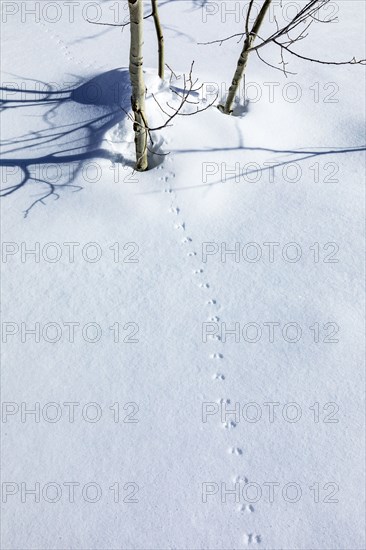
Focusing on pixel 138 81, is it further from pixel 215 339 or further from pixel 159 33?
pixel 215 339

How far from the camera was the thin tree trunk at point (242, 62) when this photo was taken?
13.7 ft

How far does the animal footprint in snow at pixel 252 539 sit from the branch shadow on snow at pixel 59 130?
3033 mm

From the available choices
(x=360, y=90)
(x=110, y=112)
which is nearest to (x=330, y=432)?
(x=110, y=112)

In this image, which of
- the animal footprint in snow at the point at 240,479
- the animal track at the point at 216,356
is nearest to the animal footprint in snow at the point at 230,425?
the animal footprint in snow at the point at 240,479

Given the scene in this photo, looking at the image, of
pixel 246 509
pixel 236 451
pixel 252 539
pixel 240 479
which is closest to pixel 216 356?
pixel 236 451

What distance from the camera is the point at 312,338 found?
11.7 feet

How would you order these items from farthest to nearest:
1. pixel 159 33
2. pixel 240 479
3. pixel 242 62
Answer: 1. pixel 159 33
2. pixel 242 62
3. pixel 240 479

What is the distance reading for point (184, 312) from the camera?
3670 millimetres

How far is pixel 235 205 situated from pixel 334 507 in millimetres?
2504

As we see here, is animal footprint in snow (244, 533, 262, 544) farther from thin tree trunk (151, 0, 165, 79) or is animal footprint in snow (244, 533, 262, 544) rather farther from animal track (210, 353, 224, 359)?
thin tree trunk (151, 0, 165, 79)

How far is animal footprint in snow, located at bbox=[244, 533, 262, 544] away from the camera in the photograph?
2.81 m

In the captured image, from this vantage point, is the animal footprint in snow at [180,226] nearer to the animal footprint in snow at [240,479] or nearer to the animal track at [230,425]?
the animal track at [230,425]

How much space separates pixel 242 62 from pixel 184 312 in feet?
7.93

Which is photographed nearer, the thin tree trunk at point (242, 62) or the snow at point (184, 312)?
the snow at point (184, 312)
